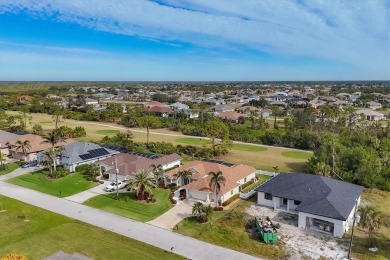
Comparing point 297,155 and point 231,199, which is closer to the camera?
point 231,199

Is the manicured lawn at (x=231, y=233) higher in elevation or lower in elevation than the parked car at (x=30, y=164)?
lower

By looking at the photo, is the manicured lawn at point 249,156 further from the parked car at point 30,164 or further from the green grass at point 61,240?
the green grass at point 61,240

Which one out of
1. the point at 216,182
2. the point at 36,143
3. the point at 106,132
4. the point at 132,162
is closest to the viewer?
the point at 216,182

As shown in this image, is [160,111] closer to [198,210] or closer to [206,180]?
[206,180]

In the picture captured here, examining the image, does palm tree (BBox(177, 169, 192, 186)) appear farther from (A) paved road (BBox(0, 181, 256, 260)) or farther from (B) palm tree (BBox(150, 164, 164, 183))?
(A) paved road (BBox(0, 181, 256, 260))

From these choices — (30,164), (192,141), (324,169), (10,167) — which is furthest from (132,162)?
(192,141)

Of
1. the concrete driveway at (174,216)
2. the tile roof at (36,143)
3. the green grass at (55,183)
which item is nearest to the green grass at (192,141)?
the tile roof at (36,143)

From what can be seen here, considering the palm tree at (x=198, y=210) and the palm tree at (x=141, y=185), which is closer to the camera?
the palm tree at (x=198, y=210)
